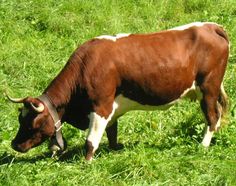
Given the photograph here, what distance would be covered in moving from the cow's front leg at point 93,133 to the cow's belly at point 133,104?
0.43 feet

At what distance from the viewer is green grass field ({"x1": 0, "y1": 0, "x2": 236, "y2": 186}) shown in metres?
6.72

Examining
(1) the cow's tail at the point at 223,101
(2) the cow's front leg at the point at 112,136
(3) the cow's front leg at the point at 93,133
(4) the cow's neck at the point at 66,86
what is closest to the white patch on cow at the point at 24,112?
(4) the cow's neck at the point at 66,86

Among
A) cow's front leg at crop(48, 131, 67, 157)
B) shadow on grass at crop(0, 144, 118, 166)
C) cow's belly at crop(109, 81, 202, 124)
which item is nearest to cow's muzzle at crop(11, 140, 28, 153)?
shadow on grass at crop(0, 144, 118, 166)

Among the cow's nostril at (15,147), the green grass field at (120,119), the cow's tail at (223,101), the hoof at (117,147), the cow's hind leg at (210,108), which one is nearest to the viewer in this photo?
the green grass field at (120,119)

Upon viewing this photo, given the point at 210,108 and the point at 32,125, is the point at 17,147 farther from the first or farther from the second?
the point at 210,108

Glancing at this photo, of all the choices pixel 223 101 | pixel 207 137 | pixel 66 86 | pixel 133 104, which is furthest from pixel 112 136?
pixel 223 101

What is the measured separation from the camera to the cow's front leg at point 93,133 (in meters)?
7.20

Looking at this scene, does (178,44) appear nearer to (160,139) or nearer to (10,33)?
(160,139)

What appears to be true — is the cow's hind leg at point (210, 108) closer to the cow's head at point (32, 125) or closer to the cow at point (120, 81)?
the cow at point (120, 81)

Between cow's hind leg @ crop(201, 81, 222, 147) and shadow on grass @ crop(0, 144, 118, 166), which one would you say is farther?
cow's hind leg @ crop(201, 81, 222, 147)

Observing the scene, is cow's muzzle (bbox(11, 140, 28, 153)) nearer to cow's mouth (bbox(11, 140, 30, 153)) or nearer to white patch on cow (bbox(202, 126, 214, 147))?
cow's mouth (bbox(11, 140, 30, 153))

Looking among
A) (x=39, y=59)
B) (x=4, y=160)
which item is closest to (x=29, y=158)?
(x=4, y=160)

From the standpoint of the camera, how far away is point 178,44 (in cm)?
750

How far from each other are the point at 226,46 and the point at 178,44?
60 centimetres
